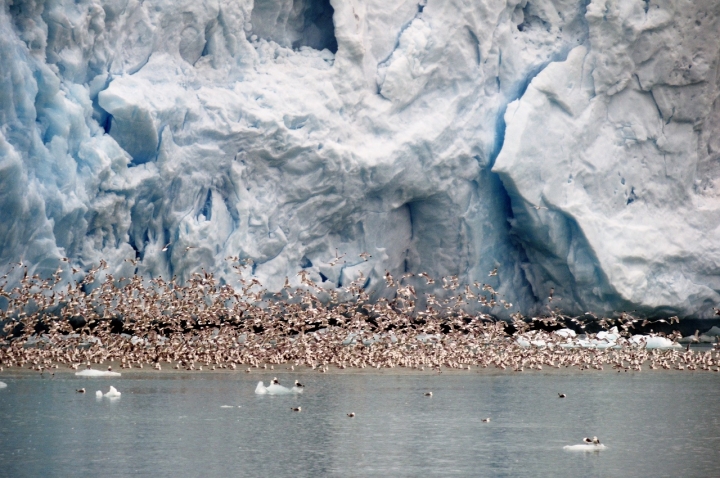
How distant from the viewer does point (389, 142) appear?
62.7 ft

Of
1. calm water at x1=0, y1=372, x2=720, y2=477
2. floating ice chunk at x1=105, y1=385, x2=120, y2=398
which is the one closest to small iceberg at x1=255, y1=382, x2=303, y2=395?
calm water at x1=0, y1=372, x2=720, y2=477

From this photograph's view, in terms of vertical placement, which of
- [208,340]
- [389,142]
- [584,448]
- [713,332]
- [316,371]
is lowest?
[584,448]

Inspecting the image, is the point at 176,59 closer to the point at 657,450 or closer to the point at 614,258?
the point at 614,258

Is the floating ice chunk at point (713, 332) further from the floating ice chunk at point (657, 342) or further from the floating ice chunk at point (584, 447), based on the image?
the floating ice chunk at point (584, 447)

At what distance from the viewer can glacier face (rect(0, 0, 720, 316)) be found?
16469 mm

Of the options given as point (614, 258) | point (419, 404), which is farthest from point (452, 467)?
point (614, 258)

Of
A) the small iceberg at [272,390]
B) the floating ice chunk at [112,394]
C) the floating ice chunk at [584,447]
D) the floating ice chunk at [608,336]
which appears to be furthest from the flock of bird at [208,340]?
the floating ice chunk at [584,447]

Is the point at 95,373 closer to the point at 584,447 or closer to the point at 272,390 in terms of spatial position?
the point at 272,390

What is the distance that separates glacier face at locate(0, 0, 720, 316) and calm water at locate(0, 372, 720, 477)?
4270 millimetres

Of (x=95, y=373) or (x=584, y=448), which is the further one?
(x=95, y=373)

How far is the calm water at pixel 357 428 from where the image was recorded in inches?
309

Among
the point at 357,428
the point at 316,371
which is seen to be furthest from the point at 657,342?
the point at 357,428

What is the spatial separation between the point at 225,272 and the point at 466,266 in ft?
16.3

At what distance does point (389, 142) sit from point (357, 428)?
1004 cm
